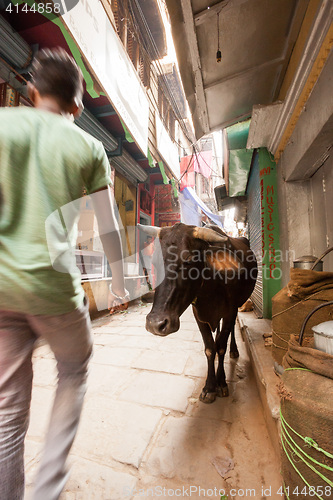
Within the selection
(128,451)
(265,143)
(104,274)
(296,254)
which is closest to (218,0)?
(265,143)

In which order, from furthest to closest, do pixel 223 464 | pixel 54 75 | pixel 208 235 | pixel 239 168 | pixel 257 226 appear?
pixel 239 168 → pixel 257 226 → pixel 208 235 → pixel 223 464 → pixel 54 75

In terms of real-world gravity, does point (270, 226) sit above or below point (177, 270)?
above

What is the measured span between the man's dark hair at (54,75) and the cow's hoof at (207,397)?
2987mm

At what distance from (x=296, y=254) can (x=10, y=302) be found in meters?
4.29

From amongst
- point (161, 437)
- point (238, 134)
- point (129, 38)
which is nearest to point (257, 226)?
point (238, 134)

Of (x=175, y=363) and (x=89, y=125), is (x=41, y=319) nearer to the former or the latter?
(x=175, y=363)

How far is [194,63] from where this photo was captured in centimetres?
370

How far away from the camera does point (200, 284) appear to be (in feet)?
8.30

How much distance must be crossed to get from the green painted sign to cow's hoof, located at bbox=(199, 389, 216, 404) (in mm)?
3033

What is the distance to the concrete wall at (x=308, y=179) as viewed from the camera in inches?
103

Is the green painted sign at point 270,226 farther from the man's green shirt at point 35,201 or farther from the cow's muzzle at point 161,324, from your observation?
the man's green shirt at point 35,201

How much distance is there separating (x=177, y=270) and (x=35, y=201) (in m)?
1.46

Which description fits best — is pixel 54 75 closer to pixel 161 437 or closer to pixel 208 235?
pixel 208 235

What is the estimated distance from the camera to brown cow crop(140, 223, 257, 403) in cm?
217
